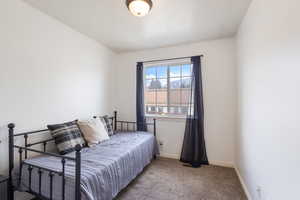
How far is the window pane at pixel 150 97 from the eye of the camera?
11.5 ft

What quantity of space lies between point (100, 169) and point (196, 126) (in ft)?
6.28

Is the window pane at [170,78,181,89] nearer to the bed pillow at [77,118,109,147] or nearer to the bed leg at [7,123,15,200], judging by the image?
the bed pillow at [77,118,109,147]

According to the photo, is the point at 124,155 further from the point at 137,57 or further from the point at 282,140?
the point at 137,57

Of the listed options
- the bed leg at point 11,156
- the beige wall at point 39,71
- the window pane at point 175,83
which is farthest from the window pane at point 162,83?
the bed leg at point 11,156

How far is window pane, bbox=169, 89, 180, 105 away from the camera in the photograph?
3286 mm

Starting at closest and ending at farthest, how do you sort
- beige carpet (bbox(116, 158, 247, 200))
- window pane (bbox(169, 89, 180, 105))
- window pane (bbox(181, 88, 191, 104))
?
beige carpet (bbox(116, 158, 247, 200)) → window pane (bbox(181, 88, 191, 104)) → window pane (bbox(169, 89, 180, 105))

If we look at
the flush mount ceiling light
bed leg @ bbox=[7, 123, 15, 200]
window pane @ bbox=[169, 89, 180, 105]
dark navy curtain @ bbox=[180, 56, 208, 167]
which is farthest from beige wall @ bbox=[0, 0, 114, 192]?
dark navy curtain @ bbox=[180, 56, 208, 167]

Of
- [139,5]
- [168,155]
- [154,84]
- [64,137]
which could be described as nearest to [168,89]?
[154,84]

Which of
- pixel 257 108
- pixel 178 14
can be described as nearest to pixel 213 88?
pixel 257 108

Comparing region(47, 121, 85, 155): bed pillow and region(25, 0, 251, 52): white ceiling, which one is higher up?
region(25, 0, 251, 52): white ceiling

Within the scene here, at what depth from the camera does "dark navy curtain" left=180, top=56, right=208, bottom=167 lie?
2.92 meters

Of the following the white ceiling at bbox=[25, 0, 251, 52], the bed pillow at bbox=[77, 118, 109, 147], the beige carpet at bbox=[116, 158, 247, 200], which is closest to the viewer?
the white ceiling at bbox=[25, 0, 251, 52]

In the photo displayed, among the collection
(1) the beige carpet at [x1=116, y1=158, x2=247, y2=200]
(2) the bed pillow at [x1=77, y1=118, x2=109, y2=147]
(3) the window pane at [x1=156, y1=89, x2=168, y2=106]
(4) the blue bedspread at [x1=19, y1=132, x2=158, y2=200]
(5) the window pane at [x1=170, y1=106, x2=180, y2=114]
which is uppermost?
(3) the window pane at [x1=156, y1=89, x2=168, y2=106]

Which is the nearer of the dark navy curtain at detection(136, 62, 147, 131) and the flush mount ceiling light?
the flush mount ceiling light
